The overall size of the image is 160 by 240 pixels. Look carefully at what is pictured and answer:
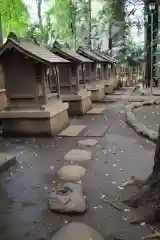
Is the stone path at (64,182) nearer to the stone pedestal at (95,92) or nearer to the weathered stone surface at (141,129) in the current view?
the weathered stone surface at (141,129)

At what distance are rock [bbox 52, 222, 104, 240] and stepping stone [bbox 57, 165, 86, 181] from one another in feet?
5.24

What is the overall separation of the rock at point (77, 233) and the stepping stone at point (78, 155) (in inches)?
105

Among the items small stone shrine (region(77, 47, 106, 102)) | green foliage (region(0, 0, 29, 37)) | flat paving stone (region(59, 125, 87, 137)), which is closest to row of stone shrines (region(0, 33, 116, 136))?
flat paving stone (region(59, 125, 87, 137))

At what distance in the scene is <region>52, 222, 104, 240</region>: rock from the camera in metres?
3.44

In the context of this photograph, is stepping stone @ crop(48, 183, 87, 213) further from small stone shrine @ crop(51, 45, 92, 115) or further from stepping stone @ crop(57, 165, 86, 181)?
small stone shrine @ crop(51, 45, 92, 115)

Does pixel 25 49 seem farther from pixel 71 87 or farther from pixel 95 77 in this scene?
pixel 95 77

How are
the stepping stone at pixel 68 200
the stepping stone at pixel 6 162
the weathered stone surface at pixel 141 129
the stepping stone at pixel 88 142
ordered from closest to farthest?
the stepping stone at pixel 68 200
the stepping stone at pixel 6 162
the stepping stone at pixel 88 142
the weathered stone surface at pixel 141 129

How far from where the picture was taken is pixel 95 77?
659 inches

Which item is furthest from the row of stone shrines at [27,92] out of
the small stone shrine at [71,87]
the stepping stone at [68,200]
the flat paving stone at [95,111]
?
the stepping stone at [68,200]

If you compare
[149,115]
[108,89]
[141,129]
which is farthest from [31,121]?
[108,89]

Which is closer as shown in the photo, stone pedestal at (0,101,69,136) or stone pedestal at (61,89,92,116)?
stone pedestal at (0,101,69,136)

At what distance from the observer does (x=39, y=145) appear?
7.67 metres

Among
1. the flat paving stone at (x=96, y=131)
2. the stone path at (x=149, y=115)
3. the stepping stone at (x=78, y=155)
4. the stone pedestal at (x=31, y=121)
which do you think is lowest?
the stepping stone at (x=78, y=155)

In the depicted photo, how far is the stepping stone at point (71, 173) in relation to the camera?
533cm
